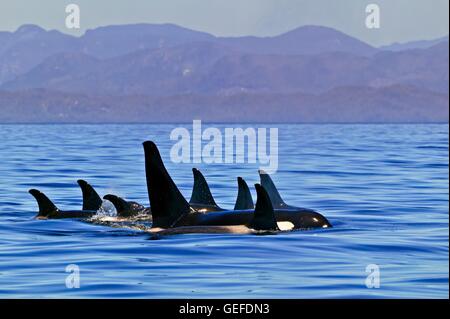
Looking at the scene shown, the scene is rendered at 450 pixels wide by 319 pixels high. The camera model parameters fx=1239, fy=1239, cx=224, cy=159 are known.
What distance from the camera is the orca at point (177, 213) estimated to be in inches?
781

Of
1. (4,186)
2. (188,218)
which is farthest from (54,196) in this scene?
(188,218)

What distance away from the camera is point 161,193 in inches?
790

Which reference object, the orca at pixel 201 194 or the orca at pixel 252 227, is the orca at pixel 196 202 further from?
the orca at pixel 252 227

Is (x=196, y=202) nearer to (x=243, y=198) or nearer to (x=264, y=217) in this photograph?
(x=243, y=198)

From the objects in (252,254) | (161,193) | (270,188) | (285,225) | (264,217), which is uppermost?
(161,193)

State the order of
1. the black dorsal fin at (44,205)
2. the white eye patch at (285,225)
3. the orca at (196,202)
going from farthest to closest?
the black dorsal fin at (44,205)
the orca at (196,202)
the white eye patch at (285,225)

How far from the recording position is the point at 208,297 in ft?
46.8

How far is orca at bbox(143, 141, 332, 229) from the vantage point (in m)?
19.8

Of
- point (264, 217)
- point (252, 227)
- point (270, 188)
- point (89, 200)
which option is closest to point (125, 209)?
point (89, 200)

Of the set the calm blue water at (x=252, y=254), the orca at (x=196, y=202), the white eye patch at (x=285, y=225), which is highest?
the orca at (x=196, y=202)

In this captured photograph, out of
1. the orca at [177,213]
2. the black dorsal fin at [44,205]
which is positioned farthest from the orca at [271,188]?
the black dorsal fin at [44,205]

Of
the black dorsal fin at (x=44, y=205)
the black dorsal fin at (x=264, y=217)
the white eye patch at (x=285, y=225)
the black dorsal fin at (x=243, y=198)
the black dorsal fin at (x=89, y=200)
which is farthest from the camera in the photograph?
the black dorsal fin at (x=89, y=200)

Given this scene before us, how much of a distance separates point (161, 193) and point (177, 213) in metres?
0.57
